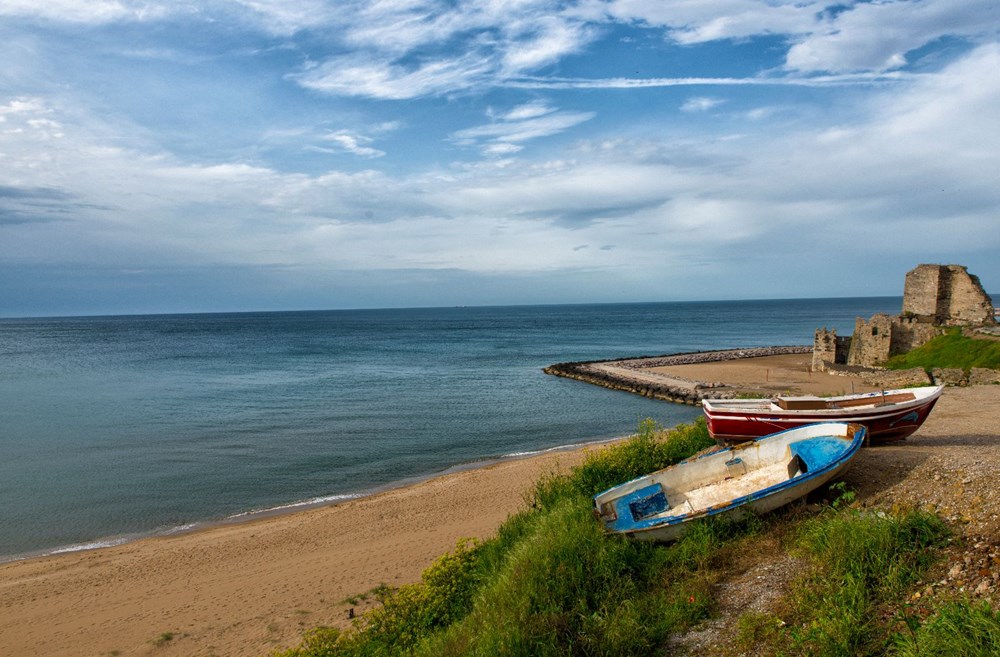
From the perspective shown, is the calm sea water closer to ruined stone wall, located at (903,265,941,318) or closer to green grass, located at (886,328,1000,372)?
green grass, located at (886,328,1000,372)

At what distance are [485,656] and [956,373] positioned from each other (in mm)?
26235

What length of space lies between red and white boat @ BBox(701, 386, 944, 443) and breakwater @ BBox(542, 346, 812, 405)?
2159cm

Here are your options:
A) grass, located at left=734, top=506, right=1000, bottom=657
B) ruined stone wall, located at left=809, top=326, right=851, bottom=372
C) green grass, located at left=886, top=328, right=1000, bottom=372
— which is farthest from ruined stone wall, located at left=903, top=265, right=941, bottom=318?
grass, located at left=734, top=506, right=1000, bottom=657

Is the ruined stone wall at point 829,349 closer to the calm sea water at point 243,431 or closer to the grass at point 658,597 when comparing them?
the calm sea water at point 243,431

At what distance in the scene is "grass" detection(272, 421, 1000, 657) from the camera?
5090 millimetres

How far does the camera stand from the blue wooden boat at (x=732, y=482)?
301 inches

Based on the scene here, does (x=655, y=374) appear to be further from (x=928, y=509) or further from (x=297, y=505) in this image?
(x=928, y=509)

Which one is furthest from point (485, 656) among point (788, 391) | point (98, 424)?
point (98, 424)

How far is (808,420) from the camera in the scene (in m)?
11.0

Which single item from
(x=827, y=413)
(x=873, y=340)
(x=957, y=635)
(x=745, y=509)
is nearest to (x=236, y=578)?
(x=745, y=509)

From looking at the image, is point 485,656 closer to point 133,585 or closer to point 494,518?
point 494,518

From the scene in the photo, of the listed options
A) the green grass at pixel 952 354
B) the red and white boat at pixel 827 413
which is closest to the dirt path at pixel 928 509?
the red and white boat at pixel 827 413

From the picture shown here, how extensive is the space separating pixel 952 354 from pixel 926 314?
5228 millimetres

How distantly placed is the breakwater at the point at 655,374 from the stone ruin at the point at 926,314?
309 inches
